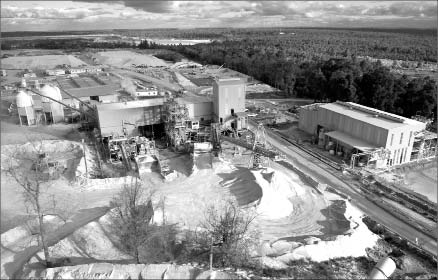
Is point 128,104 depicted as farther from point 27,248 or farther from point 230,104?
point 27,248

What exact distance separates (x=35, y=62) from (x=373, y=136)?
227 ft

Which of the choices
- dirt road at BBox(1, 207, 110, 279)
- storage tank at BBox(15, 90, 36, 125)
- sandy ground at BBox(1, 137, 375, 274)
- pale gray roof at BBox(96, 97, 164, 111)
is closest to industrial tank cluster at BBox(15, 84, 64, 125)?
storage tank at BBox(15, 90, 36, 125)

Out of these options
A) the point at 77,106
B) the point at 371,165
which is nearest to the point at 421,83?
the point at 371,165

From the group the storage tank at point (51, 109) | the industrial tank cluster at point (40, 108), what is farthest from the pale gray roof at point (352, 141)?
the industrial tank cluster at point (40, 108)

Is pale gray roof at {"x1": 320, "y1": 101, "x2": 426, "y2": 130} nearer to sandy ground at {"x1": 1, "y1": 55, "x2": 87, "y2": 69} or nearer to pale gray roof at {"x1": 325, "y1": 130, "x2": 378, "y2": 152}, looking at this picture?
pale gray roof at {"x1": 325, "y1": 130, "x2": 378, "y2": 152}

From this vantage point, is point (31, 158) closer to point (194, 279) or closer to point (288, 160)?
point (194, 279)

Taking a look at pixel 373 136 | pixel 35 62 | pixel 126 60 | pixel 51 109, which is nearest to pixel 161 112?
pixel 51 109

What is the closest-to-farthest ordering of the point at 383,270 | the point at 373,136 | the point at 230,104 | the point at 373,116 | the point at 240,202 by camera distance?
the point at 383,270 < the point at 240,202 < the point at 373,136 < the point at 373,116 < the point at 230,104

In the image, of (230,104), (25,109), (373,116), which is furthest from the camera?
(25,109)

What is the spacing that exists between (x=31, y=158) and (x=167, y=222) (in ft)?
32.5

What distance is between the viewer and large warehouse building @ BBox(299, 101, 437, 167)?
21.9 m

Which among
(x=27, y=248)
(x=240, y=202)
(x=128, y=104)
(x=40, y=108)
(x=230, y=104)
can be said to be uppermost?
(x=128, y=104)

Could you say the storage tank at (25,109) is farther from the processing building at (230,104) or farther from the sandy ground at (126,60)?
the sandy ground at (126,60)

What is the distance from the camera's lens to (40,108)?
93.1ft
